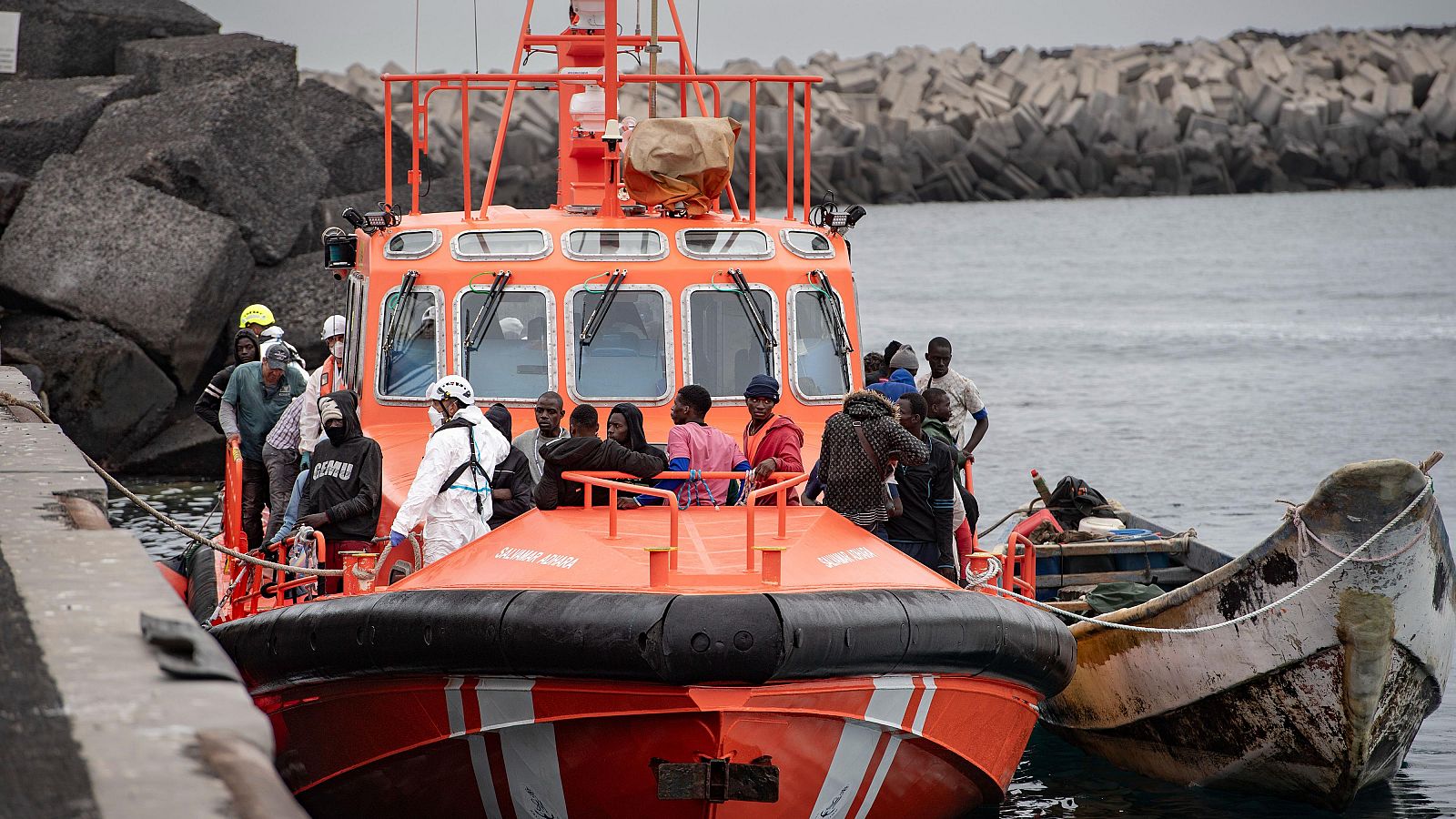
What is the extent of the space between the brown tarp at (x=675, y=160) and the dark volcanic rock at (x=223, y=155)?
12034 mm

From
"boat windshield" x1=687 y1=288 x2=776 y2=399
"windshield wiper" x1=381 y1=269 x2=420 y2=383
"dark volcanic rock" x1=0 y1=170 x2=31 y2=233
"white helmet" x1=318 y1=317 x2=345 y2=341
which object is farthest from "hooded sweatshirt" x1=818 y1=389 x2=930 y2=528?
"dark volcanic rock" x1=0 y1=170 x2=31 y2=233

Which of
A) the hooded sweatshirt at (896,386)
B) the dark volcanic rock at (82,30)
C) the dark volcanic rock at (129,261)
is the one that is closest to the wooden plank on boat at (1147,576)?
the hooded sweatshirt at (896,386)

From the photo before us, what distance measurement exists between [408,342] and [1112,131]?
73128 millimetres

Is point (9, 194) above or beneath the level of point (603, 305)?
above

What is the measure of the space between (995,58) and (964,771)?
9017 cm

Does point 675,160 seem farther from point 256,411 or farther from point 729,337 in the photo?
point 256,411

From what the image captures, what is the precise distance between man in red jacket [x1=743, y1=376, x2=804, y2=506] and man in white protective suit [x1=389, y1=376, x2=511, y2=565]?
1145mm

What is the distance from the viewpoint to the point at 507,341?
8531mm

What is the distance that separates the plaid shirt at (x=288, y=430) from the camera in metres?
9.66

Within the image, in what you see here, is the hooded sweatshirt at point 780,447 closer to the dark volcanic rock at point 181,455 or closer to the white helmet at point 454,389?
the white helmet at point 454,389

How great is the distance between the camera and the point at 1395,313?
39.7m

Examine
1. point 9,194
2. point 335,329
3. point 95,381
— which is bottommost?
point 95,381

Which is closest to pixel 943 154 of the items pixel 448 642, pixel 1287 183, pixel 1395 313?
pixel 1287 183

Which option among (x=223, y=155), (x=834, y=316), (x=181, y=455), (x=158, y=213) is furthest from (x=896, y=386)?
(x=223, y=155)
